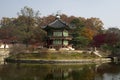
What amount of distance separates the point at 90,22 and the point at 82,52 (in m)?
36.5

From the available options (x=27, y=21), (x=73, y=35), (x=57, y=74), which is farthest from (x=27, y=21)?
(x=57, y=74)

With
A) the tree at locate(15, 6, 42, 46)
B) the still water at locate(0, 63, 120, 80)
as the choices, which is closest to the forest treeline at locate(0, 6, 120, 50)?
the tree at locate(15, 6, 42, 46)

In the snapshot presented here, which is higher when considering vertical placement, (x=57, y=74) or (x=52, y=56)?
(x=52, y=56)

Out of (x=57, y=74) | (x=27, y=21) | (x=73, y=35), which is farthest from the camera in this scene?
(x=27, y=21)

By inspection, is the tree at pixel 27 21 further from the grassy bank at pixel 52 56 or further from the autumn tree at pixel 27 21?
the grassy bank at pixel 52 56

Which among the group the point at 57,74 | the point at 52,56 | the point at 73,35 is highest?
the point at 73,35

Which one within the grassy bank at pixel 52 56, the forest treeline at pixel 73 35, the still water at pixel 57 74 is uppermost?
the forest treeline at pixel 73 35

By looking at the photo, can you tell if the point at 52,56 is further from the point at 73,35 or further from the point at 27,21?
the point at 27,21

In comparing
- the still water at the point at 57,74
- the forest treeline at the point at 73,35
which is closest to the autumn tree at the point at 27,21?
the forest treeline at the point at 73,35

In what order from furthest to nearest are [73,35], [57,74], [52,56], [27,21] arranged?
[27,21], [73,35], [52,56], [57,74]

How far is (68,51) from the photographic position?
55.1m

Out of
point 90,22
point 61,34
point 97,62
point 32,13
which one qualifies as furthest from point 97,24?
point 97,62

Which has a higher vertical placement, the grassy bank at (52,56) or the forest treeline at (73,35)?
the forest treeline at (73,35)

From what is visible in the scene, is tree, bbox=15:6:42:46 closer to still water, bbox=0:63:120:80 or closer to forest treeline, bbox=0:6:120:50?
forest treeline, bbox=0:6:120:50
